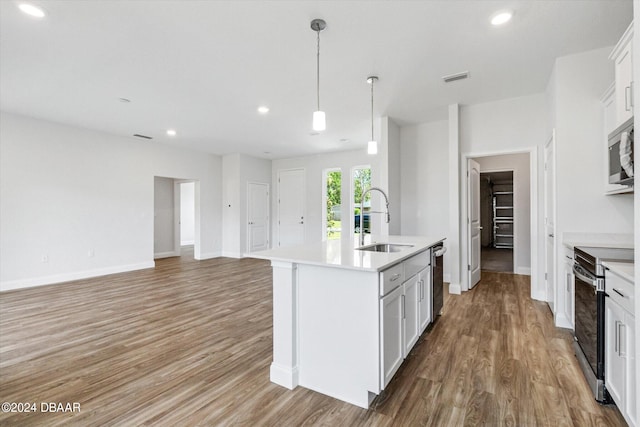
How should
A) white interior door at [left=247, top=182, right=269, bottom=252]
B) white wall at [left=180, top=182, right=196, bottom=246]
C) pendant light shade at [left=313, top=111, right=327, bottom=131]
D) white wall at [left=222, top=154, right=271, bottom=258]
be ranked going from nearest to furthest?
1. pendant light shade at [left=313, top=111, right=327, bottom=131]
2. white wall at [left=222, top=154, right=271, bottom=258]
3. white interior door at [left=247, top=182, right=269, bottom=252]
4. white wall at [left=180, top=182, right=196, bottom=246]

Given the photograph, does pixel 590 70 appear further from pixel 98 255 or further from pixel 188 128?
pixel 98 255

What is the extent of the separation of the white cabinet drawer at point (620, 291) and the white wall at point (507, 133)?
2.71 metres

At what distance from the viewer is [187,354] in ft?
8.32

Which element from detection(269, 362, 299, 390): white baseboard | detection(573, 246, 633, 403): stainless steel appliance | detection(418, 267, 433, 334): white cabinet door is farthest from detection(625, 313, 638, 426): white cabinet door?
detection(269, 362, 299, 390): white baseboard

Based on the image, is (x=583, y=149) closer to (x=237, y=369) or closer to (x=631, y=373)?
(x=631, y=373)

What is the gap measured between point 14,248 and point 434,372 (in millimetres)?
6017

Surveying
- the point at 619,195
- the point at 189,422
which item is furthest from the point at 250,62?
the point at 619,195

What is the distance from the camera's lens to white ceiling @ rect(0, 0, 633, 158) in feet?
7.64

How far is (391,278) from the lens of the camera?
6.28 ft

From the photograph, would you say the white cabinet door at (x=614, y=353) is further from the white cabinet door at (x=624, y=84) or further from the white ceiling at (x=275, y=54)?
the white ceiling at (x=275, y=54)

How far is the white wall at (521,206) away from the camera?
5520 mm

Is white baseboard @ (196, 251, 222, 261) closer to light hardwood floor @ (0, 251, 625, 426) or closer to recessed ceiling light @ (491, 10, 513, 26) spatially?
light hardwood floor @ (0, 251, 625, 426)

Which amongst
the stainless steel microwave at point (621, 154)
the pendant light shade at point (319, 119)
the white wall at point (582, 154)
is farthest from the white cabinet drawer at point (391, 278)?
the white wall at point (582, 154)

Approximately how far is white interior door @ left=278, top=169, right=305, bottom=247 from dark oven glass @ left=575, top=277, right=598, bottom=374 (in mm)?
6481
